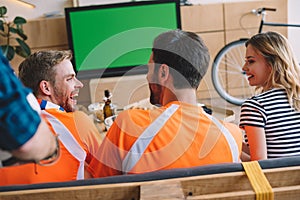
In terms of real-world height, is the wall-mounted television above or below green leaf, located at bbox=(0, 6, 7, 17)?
below

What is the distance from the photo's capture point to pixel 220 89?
4.84 meters

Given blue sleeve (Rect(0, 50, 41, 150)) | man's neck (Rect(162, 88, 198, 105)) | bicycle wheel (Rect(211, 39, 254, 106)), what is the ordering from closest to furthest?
blue sleeve (Rect(0, 50, 41, 150)) → man's neck (Rect(162, 88, 198, 105)) → bicycle wheel (Rect(211, 39, 254, 106))

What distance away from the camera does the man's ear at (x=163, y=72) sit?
1487 millimetres

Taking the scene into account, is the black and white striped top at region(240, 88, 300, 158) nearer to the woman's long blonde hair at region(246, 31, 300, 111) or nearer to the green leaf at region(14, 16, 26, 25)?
the woman's long blonde hair at region(246, 31, 300, 111)

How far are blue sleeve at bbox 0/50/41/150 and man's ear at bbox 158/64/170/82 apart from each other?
0.81 meters

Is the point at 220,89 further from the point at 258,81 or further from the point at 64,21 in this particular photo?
the point at 258,81

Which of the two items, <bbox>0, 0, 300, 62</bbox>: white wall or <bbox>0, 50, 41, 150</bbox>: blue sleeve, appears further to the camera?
<bbox>0, 0, 300, 62</bbox>: white wall

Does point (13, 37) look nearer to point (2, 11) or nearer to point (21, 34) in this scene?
point (21, 34)

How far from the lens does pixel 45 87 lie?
69.4 inches

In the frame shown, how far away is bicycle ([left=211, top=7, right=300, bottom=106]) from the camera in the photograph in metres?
4.70

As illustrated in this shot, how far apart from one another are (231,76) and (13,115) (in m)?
4.40

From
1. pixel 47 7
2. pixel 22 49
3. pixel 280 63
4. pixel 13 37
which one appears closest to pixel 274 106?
pixel 280 63

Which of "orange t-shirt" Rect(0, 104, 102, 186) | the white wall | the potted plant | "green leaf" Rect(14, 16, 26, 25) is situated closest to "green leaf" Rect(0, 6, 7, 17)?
the potted plant

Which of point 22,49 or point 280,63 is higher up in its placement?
point 280,63
